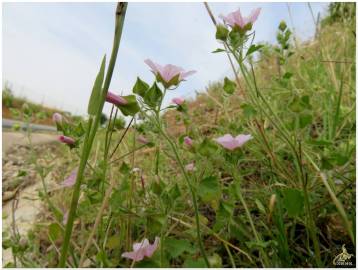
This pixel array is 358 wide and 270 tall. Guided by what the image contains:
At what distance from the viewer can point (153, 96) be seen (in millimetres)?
488

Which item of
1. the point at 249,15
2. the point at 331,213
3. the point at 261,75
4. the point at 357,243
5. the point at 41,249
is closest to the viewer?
the point at 357,243

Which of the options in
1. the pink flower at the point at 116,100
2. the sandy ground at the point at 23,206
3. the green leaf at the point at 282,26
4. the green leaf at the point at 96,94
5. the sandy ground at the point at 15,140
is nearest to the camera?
the green leaf at the point at 96,94

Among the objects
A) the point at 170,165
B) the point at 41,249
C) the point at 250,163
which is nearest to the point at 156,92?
the point at 250,163

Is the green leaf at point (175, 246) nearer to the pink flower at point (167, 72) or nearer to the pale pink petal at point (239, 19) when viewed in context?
the pink flower at point (167, 72)

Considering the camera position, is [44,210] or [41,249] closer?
[41,249]

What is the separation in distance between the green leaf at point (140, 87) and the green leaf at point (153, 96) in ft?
0.03

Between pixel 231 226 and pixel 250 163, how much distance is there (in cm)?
38

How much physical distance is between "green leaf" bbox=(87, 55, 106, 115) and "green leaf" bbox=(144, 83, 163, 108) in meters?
0.15

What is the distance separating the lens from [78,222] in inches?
46.9

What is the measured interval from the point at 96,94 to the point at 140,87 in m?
0.16

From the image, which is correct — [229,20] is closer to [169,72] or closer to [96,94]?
[169,72]

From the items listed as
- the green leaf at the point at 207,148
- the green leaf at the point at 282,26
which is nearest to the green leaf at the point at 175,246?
the green leaf at the point at 207,148

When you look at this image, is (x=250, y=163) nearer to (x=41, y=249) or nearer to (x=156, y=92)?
(x=156, y=92)

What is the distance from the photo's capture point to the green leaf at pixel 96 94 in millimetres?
323
